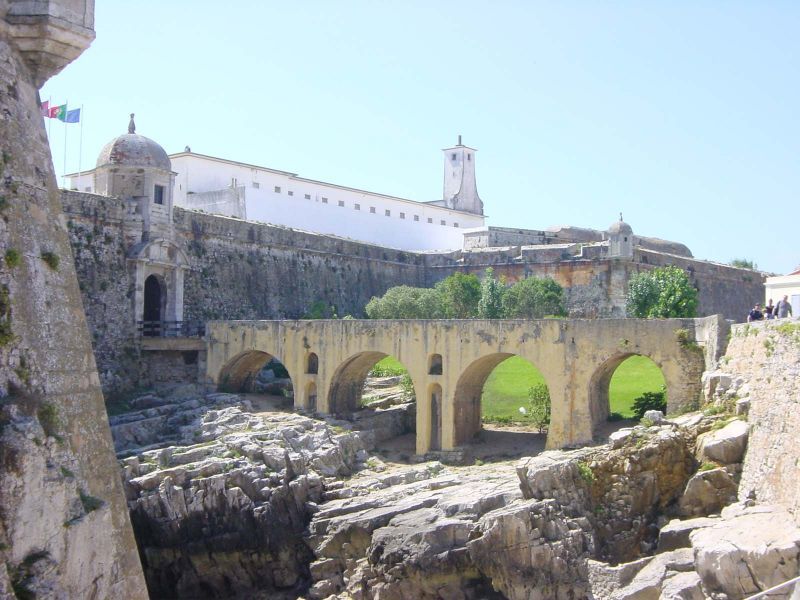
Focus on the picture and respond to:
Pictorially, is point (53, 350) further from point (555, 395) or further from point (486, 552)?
point (555, 395)

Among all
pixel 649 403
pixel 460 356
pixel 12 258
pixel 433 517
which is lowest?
pixel 433 517

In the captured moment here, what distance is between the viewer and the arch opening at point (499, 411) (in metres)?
33.1

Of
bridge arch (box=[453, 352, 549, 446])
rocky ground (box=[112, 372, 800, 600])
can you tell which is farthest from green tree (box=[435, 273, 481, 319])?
rocky ground (box=[112, 372, 800, 600])

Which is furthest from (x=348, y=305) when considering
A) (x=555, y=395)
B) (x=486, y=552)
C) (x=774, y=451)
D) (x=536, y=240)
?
(x=774, y=451)

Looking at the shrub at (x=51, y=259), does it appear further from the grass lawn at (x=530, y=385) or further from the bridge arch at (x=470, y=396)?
the grass lawn at (x=530, y=385)

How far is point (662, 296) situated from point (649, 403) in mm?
9187

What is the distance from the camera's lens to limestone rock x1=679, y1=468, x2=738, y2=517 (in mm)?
23734

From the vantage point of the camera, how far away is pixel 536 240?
54188 mm

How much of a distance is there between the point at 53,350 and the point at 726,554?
12.7m

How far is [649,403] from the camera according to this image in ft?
107

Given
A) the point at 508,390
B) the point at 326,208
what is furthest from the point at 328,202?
the point at 508,390

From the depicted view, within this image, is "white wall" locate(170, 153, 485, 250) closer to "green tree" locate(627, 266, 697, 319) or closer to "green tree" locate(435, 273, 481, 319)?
"green tree" locate(435, 273, 481, 319)

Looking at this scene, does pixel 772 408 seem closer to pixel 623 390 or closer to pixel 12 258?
pixel 623 390

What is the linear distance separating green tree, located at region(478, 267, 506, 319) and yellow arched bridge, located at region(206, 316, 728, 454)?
823cm
